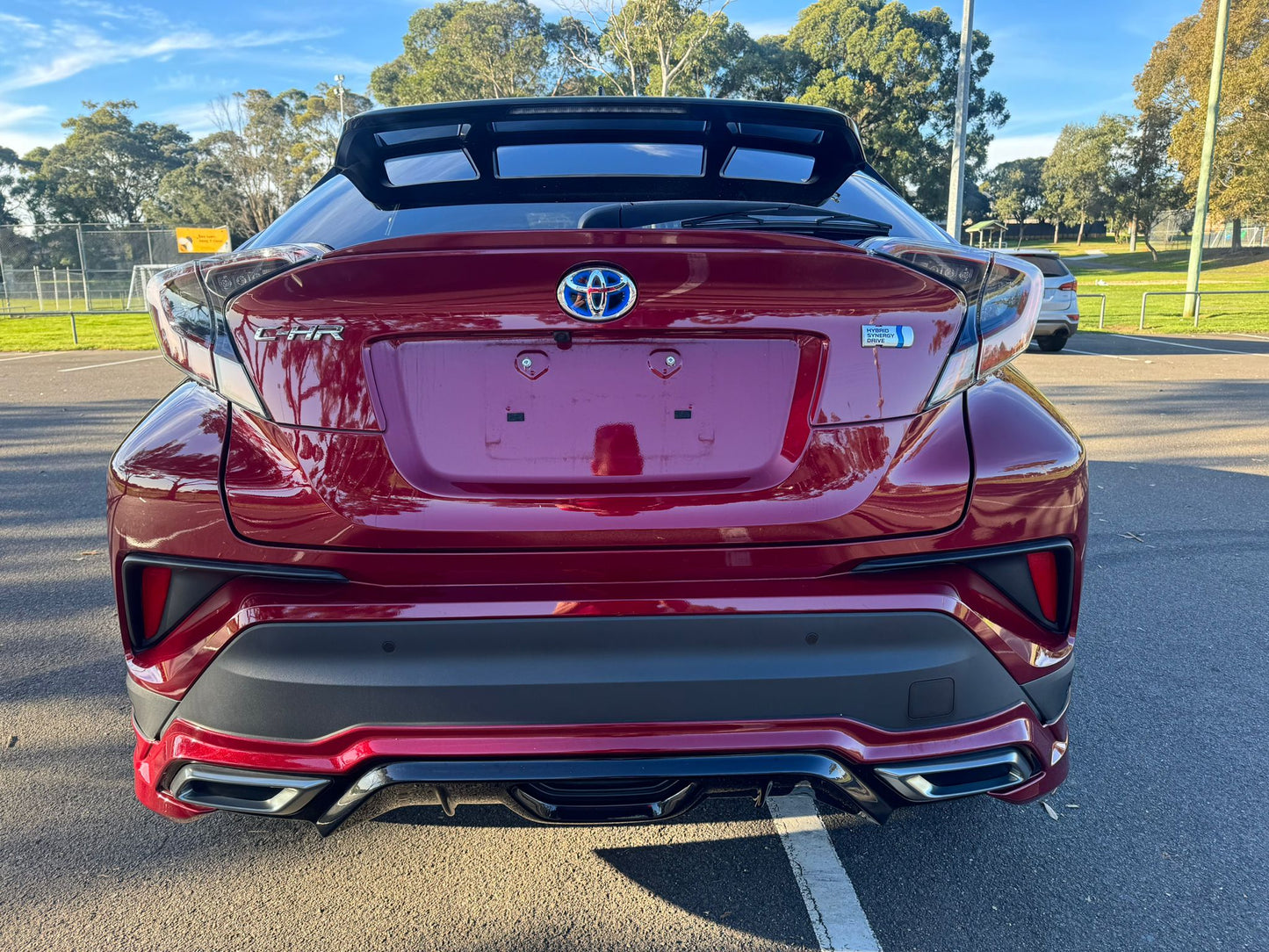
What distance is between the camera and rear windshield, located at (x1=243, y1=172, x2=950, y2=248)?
6.70ft

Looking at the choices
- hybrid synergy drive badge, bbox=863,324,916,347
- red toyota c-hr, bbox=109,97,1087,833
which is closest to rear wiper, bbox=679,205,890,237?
red toyota c-hr, bbox=109,97,1087,833

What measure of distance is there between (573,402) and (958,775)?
3.32ft

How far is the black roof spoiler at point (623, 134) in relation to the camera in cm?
238

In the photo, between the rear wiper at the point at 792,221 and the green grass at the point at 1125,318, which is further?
the green grass at the point at 1125,318

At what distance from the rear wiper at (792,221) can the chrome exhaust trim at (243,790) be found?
1319 millimetres

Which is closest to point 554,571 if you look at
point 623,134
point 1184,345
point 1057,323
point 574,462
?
point 574,462

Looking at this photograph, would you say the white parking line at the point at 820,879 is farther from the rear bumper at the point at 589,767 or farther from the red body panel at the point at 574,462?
the red body panel at the point at 574,462

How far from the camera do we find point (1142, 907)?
6.50 ft

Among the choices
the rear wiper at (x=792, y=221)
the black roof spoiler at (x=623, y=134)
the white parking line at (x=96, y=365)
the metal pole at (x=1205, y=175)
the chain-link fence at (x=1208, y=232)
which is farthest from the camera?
the chain-link fence at (x=1208, y=232)

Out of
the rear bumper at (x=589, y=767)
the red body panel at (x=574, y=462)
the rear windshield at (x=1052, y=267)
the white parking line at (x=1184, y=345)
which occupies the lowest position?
the white parking line at (x=1184, y=345)

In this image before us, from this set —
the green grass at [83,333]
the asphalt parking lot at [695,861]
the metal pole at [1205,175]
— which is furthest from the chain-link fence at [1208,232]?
the asphalt parking lot at [695,861]

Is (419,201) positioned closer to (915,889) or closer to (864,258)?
(864,258)

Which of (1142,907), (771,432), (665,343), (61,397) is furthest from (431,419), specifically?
(61,397)

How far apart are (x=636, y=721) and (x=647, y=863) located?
2.42 ft
